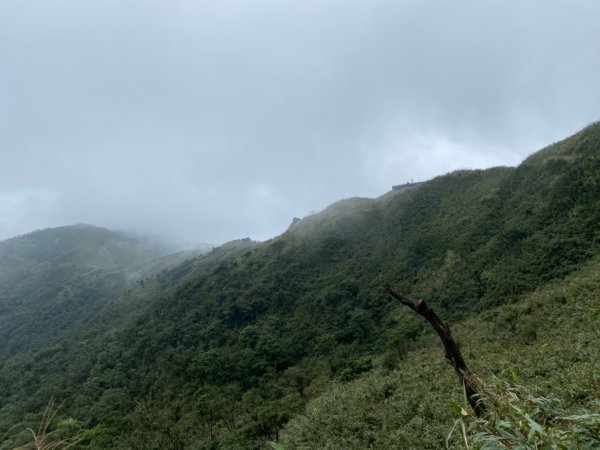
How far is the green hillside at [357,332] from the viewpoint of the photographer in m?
16.0

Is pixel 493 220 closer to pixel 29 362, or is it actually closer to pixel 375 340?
pixel 375 340

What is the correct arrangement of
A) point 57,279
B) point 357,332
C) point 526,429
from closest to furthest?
point 526,429
point 357,332
point 57,279

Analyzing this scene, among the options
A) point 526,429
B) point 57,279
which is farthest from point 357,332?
point 57,279

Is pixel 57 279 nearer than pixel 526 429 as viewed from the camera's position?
No

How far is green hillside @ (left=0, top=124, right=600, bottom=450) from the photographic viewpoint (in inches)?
632

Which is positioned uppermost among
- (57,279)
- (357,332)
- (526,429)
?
(57,279)

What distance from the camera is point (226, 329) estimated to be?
156 ft

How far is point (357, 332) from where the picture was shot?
37188 millimetres

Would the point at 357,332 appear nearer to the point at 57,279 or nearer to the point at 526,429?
the point at 526,429

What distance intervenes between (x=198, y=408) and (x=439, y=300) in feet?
73.2

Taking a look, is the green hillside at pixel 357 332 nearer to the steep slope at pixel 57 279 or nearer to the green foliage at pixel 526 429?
the green foliage at pixel 526 429

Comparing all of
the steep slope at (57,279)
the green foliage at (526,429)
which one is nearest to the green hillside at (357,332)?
the green foliage at (526,429)

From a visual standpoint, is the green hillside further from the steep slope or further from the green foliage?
the steep slope

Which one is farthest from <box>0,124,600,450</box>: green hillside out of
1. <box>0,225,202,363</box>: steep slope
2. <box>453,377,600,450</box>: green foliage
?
<box>0,225,202,363</box>: steep slope
